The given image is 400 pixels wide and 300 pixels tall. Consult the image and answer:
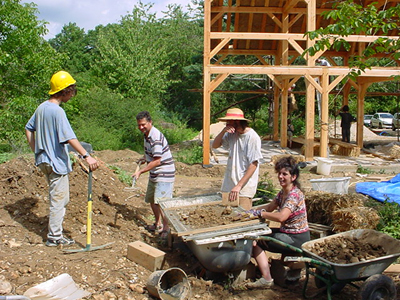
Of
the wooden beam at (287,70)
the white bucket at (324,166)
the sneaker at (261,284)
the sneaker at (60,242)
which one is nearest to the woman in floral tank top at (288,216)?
the sneaker at (261,284)

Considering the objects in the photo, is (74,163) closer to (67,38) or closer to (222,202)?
(222,202)

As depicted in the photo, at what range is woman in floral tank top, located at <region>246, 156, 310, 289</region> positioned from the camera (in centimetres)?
403

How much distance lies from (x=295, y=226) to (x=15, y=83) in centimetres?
1175

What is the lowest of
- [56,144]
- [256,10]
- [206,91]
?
[56,144]

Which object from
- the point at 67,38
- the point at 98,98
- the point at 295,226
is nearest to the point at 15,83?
the point at 98,98

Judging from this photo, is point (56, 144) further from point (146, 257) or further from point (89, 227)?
point (146, 257)

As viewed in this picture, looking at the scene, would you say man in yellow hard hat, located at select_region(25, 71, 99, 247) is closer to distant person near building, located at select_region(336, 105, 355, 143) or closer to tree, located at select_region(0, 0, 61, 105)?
tree, located at select_region(0, 0, 61, 105)

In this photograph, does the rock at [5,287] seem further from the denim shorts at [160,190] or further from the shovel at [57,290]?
the denim shorts at [160,190]

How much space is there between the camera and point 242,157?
4844 millimetres

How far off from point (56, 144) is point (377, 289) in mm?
3541

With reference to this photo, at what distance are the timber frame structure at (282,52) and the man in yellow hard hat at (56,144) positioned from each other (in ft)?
20.2

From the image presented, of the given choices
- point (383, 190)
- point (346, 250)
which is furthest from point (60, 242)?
point (383, 190)

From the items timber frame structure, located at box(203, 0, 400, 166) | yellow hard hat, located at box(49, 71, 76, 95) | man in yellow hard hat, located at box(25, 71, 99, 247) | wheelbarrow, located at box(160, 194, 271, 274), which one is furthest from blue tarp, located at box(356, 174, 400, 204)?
yellow hard hat, located at box(49, 71, 76, 95)

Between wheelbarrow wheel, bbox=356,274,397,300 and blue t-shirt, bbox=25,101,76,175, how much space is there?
3.23 m
